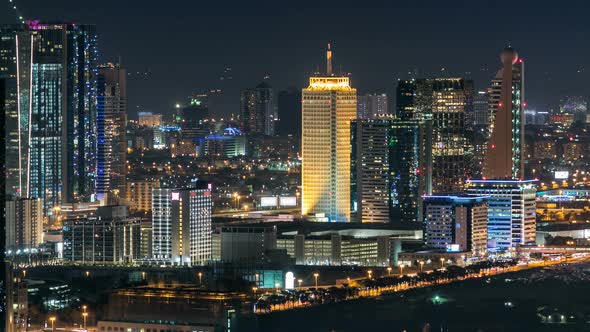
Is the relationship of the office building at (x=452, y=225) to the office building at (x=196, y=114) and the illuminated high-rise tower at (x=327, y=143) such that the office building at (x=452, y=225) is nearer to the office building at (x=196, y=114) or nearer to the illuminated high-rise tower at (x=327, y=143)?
the illuminated high-rise tower at (x=327, y=143)

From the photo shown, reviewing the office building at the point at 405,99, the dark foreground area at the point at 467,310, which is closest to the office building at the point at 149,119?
the office building at the point at 405,99

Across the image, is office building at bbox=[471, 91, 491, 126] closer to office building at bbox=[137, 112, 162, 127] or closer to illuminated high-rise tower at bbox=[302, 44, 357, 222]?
illuminated high-rise tower at bbox=[302, 44, 357, 222]

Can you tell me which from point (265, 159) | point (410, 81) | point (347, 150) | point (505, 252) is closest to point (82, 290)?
point (505, 252)

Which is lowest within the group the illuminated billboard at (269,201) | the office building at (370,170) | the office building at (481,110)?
the illuminated billboard at (269,201)

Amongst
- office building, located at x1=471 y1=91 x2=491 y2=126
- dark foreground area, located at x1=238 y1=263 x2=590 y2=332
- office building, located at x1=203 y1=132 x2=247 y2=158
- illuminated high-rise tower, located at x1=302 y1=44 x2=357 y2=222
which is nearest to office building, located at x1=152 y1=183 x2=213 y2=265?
dark foreground area, located at x1=238 y1=263 x2=590 y2=332

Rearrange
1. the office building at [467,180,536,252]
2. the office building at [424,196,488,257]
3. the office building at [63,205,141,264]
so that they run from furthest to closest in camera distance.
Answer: the office building at [467,180,536,252]
the office building at [424,196,488,257]
the office building at [63,205,141,264]
